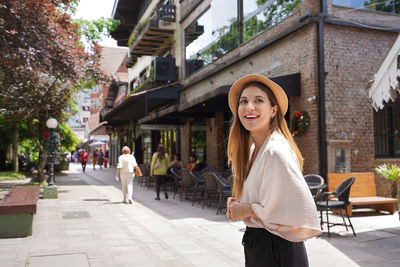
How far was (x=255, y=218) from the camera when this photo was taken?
1886 millimetres

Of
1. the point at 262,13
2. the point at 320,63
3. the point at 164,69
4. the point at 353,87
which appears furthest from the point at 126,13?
the point at 353,87

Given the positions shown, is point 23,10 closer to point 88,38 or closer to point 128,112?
point 88,38

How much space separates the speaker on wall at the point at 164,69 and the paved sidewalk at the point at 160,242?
35.8 ft

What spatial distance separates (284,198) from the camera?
1.68 metres

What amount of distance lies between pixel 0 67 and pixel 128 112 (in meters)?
14.0

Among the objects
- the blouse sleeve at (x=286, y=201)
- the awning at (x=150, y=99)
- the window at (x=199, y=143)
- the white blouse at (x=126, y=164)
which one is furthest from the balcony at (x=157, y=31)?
the blouse sleeve at (x=286, y=201)

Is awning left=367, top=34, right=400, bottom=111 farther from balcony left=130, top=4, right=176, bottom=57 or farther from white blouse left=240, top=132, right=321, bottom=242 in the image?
balcony left=130, top=4, right=176, bottom=57

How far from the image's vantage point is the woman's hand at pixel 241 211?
6.05 ft

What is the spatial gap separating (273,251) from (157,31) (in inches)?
767

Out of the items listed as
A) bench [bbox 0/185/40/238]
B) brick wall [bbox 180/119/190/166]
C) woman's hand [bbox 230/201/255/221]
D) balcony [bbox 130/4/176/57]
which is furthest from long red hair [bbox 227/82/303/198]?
balcony [bbox 130/4/176/57]

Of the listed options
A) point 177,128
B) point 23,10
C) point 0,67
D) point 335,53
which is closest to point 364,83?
point 335,53

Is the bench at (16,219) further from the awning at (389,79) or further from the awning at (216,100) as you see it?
the awning at (389,79)

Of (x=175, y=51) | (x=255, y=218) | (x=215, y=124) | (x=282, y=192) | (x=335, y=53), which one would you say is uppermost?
(x=175, y=51)

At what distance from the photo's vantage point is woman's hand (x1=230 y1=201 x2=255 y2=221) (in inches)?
72.6
